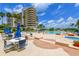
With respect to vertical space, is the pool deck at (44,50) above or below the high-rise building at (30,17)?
below

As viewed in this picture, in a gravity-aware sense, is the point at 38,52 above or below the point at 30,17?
below

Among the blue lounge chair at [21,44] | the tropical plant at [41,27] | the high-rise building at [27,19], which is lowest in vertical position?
the blue lounge chair at [21,44]

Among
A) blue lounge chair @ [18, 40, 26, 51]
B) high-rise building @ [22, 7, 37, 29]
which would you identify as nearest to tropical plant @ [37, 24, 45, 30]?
high-rise building @ [22, 7, 37, 29]

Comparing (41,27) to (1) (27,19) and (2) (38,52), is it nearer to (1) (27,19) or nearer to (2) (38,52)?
(1) (27,19)

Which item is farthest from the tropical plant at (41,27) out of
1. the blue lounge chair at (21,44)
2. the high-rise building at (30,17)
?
the blue lounge chair at (21,44)

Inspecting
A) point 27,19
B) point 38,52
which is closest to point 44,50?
point 38,52

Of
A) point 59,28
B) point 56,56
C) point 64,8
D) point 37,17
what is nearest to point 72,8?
point 64,8

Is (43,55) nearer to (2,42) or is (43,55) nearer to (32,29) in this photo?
(32,29)

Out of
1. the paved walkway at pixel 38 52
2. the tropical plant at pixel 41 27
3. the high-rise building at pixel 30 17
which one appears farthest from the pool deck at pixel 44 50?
the high-rise building at pixel 30 17

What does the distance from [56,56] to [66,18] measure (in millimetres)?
709

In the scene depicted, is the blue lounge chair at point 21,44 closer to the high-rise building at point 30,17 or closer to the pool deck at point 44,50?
the pool deck at point 44,50

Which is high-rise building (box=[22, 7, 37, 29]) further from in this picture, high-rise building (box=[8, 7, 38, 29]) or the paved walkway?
the paved walkway

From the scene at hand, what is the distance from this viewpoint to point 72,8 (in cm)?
300

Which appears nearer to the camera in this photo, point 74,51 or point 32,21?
point 74,51
